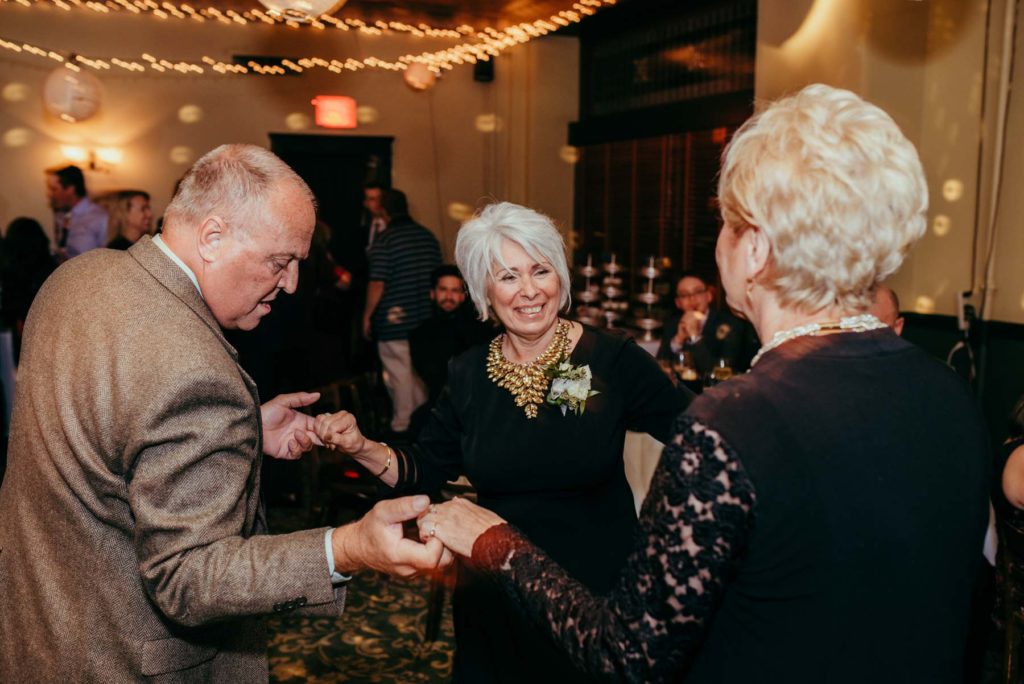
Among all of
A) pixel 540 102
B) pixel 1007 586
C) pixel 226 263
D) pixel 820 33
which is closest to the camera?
pixel 226 263

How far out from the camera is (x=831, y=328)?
1.14 m

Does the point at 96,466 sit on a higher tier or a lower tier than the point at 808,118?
lower

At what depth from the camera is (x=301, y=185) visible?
4.99 ft

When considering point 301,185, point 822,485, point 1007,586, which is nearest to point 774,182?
point 822,485

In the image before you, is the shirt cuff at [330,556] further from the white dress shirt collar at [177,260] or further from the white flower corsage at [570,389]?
the white flower corsage at [570,389]

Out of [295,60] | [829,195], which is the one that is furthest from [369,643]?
[295,60]

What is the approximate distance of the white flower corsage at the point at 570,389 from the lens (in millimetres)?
2133

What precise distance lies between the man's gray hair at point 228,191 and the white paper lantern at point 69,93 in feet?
22.3

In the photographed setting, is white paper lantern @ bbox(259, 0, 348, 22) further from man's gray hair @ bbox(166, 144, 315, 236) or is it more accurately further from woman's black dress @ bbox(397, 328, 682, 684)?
man's gray hair @ bbox(166, 144, 315, 236)

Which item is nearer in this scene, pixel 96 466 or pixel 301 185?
pixel 96 466

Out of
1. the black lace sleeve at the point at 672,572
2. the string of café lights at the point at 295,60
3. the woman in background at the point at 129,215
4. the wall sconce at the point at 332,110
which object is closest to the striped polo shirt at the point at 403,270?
the woman in background at the point at 129,215

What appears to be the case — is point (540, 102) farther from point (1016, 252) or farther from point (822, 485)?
point (822, 485)

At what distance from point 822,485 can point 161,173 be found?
872 cm

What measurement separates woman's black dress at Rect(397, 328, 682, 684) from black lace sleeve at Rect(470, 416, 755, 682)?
0.87 metres
